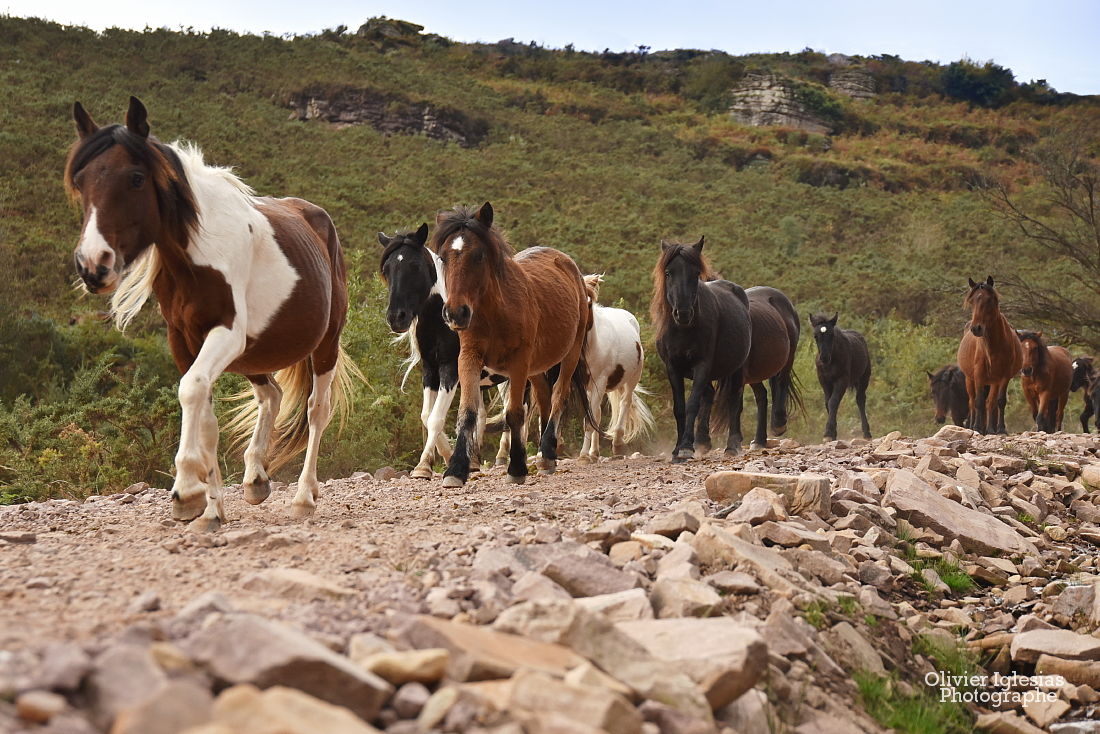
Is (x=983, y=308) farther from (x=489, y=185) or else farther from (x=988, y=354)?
(x=489, y=185)

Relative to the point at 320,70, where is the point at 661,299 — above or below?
below

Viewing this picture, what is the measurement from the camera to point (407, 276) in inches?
394

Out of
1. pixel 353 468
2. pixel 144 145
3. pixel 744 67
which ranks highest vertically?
pixel 744 67

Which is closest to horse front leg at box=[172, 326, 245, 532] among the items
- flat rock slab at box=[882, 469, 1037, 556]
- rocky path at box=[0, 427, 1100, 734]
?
rocky path at box=[0, 427, 1100, 734]

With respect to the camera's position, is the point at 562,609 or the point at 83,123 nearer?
the point at 562,609

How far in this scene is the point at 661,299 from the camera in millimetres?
11133

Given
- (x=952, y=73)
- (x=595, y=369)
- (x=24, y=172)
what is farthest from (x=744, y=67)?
(x=595, y=369)

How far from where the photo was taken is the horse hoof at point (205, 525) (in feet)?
17.9

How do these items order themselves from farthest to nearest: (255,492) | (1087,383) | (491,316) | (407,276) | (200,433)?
(1087,383), (407,276), (491,316), (255,492), (200,433)

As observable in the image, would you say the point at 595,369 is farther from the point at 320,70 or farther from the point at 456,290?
the point at 320,70

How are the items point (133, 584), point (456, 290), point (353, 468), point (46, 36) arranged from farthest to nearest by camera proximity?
1. point (46, 36)
2. point (353, 468)
3. point (456, 290)
4. point (133, 584)

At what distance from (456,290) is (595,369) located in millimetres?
5097

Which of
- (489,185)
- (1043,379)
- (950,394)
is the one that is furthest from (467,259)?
(489,185)

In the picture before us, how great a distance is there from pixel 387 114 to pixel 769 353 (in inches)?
1676
